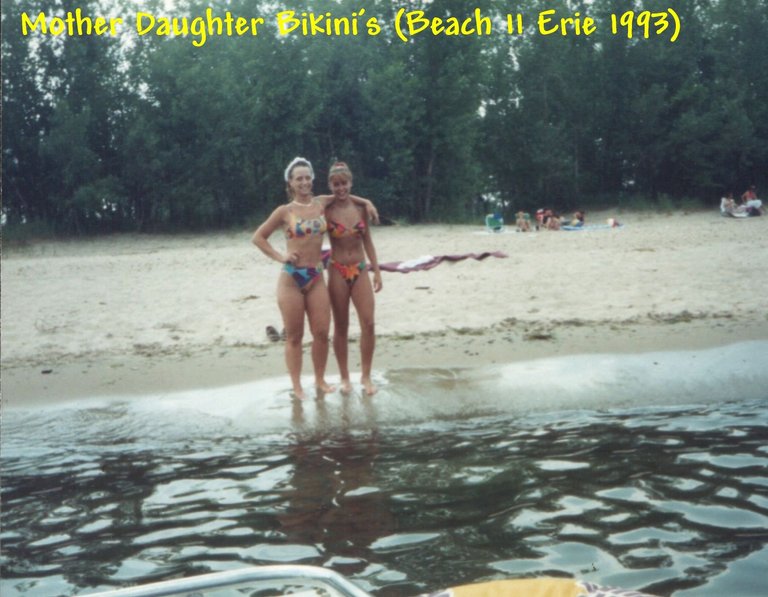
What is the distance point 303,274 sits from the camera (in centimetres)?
629

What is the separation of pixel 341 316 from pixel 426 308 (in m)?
3.49

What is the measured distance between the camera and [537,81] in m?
14.4

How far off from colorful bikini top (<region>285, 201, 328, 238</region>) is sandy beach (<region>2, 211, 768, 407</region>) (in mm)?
1531

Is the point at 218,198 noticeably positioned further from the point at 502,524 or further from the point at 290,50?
the point at 502,524

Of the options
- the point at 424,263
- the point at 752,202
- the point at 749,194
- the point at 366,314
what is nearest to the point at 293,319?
the point at 366,314

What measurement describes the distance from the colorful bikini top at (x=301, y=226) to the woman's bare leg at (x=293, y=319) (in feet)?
1.05

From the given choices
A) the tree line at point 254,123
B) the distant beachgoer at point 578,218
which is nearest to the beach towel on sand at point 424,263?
the tree line at point 254,123

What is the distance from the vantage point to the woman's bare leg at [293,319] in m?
6.28

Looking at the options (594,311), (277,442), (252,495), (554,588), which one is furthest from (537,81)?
(554,588)

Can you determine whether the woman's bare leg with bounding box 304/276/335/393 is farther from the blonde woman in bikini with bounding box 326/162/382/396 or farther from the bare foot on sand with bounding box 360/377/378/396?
the bare foot on sand with bounding box 360/377/378/396

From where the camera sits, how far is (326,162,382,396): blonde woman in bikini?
20.8 feet

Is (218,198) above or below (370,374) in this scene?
above

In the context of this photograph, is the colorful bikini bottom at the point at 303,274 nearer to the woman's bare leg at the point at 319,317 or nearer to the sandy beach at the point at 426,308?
the woman's bare leg at the point at 319,317

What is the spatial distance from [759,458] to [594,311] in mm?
4450
